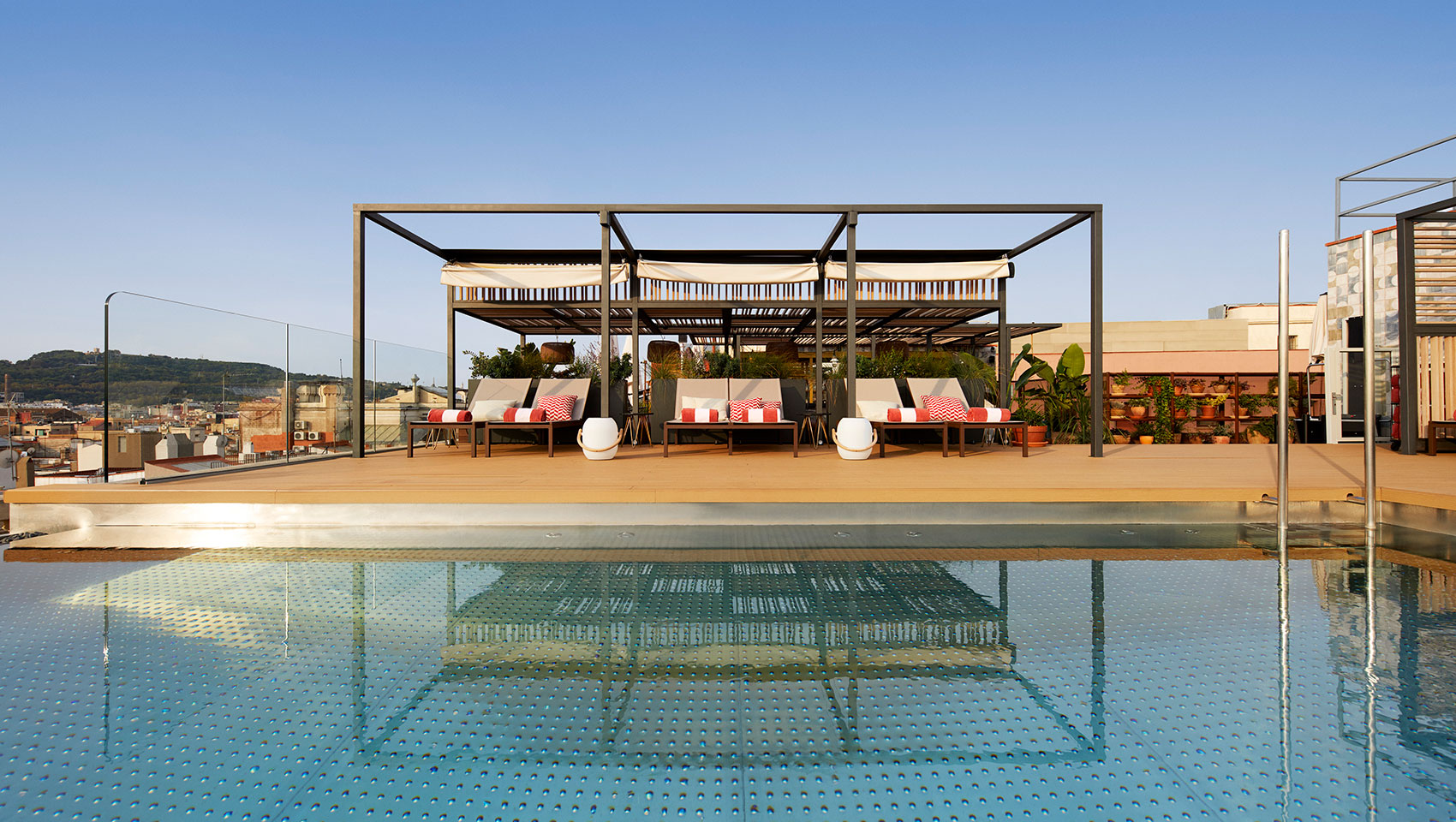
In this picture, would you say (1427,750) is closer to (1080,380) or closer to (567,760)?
(567,760)

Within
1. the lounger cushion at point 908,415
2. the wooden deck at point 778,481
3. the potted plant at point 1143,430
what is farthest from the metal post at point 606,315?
the potted plant at point 1143,430

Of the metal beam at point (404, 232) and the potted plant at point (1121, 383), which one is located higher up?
the metal beam at point (404, 232)

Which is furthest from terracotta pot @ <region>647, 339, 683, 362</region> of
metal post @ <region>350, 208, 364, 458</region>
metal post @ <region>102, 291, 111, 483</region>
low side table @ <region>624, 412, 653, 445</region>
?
metal post @ <region>102, 291, 111, 483</region>

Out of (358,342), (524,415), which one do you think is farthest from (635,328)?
(358,342)

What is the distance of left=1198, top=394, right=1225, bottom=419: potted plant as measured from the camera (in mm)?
12852

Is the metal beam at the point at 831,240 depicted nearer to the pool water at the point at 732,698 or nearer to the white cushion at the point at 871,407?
the white cushion at the point at 871,407

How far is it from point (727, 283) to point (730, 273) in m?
0.16

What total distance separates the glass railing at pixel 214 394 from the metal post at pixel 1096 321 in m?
8.58

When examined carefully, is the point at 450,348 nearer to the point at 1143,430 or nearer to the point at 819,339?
the point at 819,339

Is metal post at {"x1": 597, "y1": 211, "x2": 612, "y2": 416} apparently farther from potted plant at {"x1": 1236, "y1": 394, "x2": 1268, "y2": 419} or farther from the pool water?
potted plant at {"x1": 1236, "y1": 394, "x2": 1268, "y2": 419}

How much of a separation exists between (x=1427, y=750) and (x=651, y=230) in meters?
9.22

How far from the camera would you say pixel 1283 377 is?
4.36 m

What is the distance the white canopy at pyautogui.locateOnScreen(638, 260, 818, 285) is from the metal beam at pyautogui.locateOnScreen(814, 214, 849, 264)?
329 mm

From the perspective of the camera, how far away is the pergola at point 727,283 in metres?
7.51
